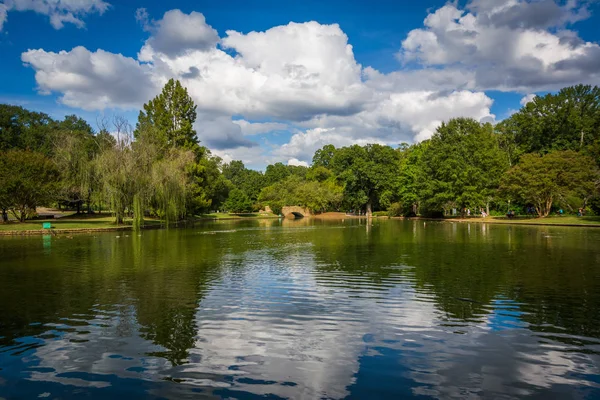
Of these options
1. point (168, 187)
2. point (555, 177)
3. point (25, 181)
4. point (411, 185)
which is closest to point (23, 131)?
point (25, 181)

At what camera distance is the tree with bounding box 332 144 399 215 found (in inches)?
3398

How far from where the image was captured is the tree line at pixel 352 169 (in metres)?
44.0

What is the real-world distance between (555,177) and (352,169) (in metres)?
45.1

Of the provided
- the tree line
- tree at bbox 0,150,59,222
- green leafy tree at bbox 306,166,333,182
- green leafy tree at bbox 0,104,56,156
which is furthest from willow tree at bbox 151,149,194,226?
green leafy tree at bbox 306,166,333,182

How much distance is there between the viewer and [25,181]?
41000 mm

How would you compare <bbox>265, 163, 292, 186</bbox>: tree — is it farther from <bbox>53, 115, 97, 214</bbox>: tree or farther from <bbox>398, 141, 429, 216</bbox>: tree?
<bbox>53, 115, 97, 214</bbox>: tree

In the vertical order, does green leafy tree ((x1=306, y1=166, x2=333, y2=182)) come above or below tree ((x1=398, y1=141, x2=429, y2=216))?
above

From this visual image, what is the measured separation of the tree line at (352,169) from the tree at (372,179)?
0.26 meters

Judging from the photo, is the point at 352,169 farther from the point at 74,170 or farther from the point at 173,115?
the point at 74,170

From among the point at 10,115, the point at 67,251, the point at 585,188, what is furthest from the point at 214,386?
the point at 10,115

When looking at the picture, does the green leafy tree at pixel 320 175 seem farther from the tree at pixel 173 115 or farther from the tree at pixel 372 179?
the tree at pixel 173 115

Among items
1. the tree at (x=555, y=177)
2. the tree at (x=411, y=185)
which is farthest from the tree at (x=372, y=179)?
the tree at (x=555, y=177)

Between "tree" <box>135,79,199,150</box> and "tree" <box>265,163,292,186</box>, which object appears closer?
"tree" <box>135,79,199,150</box>

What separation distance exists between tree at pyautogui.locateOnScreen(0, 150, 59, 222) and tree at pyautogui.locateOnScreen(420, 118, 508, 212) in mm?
50955
